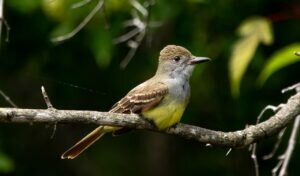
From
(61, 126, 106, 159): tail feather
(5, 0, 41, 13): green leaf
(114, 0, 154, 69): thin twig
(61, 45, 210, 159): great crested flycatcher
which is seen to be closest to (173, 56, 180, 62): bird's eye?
(61, 45, 210, 159): great crested flycatcher

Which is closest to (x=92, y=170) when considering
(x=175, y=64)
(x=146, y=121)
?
(x=175, y=64)

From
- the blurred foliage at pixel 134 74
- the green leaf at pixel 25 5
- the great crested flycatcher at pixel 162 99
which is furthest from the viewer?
the blurred foliage at pixel 134 74

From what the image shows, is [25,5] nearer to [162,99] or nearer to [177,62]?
Result: [177,62]

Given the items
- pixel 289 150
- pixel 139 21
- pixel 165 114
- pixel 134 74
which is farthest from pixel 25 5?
pixel 289 150

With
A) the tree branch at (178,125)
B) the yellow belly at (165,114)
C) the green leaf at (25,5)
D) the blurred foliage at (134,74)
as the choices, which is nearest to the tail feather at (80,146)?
the yellow belly at (165,114)

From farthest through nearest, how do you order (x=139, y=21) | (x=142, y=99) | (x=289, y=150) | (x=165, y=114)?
1. (x=139, y=21)
2. (x=142, y=99)
3. (x=165, y=114)
4. (x=289, y=150)

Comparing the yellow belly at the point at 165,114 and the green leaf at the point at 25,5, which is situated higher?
the green leaf at the point at 25,5

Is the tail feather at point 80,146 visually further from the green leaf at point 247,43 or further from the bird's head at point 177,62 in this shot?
the green leaf at point 247,43
